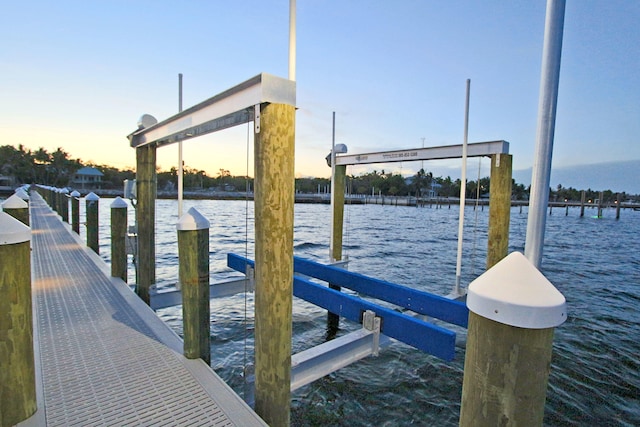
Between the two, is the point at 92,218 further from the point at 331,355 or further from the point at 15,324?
the point at 331,355

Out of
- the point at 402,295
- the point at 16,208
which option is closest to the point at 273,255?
the point at 402,295

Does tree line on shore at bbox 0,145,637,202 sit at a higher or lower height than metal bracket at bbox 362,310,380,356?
higher

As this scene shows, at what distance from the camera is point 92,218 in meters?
8.20

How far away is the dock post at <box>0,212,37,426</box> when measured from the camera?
218 cm

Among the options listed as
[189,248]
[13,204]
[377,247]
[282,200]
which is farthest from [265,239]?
[377,247]

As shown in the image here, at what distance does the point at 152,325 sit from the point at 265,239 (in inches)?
102

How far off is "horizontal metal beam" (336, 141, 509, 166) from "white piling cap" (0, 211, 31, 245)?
19.8ft

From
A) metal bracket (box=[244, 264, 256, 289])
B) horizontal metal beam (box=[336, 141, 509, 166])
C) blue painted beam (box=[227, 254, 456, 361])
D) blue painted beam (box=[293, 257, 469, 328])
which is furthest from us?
horizontal metal beam (box=[336, 141, 509, 166])

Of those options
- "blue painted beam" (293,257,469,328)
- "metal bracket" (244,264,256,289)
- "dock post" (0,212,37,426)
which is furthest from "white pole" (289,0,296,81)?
"metal bracket" (244,264,256,289)

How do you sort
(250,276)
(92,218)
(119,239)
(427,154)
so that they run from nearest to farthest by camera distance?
(250,276) < (119,239) < (427,154) < (92,218)

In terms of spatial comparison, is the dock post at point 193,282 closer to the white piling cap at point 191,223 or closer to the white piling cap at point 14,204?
the white piling cap at point 191,223

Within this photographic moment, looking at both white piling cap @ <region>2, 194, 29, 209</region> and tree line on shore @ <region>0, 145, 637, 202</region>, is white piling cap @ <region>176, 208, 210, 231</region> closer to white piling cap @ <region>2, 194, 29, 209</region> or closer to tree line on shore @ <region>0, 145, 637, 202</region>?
white piling cap @ <region>2, 194, 29, 209</region>

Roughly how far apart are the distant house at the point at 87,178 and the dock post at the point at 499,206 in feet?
322

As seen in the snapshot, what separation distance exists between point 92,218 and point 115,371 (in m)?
6.44
